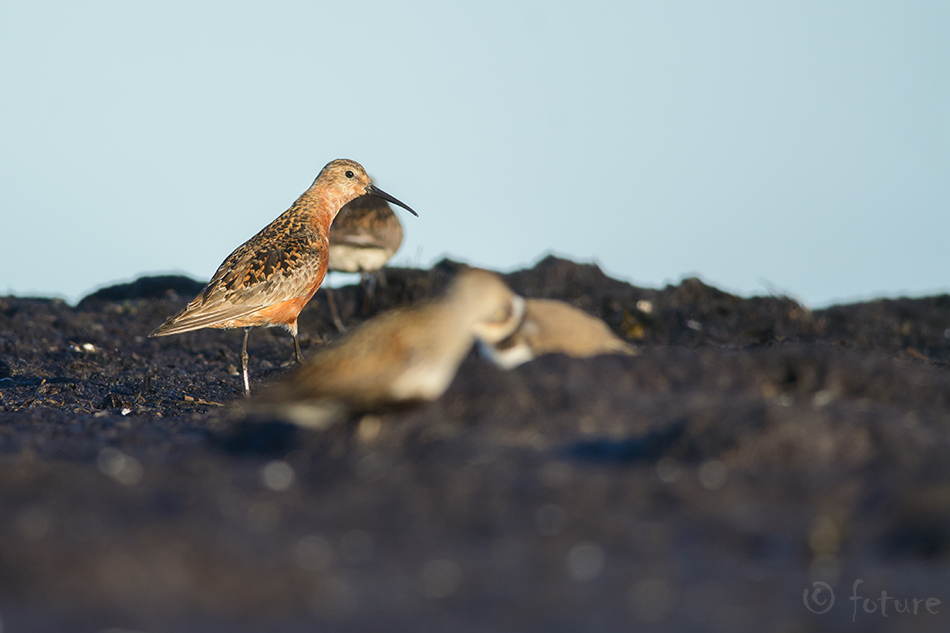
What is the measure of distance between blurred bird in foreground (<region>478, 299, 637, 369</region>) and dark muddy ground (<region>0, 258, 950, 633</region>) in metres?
0.21

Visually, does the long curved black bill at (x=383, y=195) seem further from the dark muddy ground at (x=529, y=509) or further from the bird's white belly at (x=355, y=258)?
the dark muddy ground at (x=529, y=509)

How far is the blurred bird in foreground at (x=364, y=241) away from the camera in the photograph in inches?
548

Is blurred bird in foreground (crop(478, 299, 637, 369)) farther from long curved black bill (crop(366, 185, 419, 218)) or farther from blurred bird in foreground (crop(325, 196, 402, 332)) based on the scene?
blurred bird in foreground (crop(325, 196, 402, 332))

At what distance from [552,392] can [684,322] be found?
8873 millimetres

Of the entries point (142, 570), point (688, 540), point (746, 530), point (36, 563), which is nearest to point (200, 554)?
point (142, 570)

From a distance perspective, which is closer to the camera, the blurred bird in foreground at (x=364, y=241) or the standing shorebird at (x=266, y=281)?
the standing shorebird at (x=266, y=281)

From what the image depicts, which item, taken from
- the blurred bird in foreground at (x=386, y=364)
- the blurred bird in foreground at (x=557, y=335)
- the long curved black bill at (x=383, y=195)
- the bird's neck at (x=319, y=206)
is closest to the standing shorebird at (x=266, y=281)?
the bird's neck at (x=319, y=206)

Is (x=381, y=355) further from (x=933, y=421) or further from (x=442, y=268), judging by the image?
(x=442, y=268)

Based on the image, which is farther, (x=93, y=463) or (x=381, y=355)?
(x=93, y=463)

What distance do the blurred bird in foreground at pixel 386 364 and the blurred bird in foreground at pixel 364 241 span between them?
865 cm

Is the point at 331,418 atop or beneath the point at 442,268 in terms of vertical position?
beneath

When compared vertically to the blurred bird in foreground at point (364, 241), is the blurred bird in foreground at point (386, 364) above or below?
below

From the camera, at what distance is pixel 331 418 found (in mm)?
4695

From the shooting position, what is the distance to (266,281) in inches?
338
